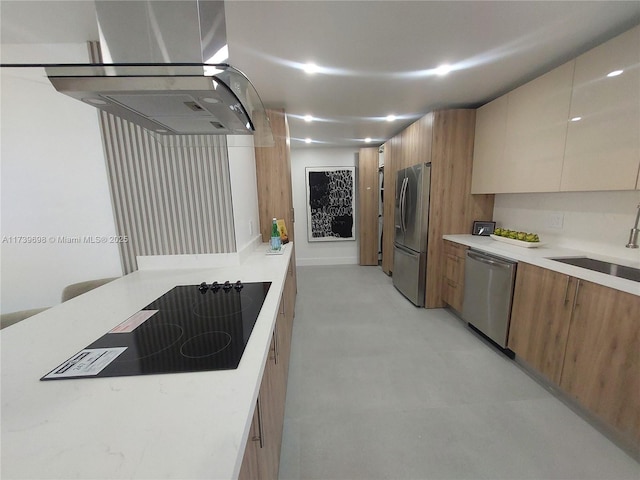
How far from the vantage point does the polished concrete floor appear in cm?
128

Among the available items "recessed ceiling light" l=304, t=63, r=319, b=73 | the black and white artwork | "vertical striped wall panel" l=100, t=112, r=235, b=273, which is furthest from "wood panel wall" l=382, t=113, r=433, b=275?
"vertical striped wall panel" l=100, t=112, r=235, b=273

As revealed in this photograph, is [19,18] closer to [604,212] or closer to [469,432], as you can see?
[469,432]

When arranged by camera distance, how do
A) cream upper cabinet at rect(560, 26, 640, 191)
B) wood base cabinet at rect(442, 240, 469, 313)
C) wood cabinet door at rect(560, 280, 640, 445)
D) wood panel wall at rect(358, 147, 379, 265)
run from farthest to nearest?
wood panel wall at rect(358, 147, 379, 265) < wood base cabinet at rect(442, 240, 469, 313) < cream upper cabinet at rect(560, 26, 640, 191) < wood cabinet door at rect(560, 280, 640, 445)

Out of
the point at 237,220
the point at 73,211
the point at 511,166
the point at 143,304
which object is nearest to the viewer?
the point at 143,304

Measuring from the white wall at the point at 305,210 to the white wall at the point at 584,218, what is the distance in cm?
291

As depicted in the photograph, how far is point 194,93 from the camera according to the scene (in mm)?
875

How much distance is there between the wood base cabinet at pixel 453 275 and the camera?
2.64m

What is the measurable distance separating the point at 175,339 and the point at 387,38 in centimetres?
201

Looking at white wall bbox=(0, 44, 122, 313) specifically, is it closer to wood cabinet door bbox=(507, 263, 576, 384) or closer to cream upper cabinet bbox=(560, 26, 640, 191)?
wood cabinet door bbox=(507, 263, 576, 384)

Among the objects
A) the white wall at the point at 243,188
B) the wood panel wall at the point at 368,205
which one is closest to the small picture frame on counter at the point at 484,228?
the wood panel wall at the point at 368,205

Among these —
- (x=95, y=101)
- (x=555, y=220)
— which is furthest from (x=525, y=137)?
(x=95, y=101)

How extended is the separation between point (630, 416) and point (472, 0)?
230 cm

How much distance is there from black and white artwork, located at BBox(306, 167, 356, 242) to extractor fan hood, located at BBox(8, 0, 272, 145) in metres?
3.66

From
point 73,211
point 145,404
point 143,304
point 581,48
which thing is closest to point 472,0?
point 581,48
